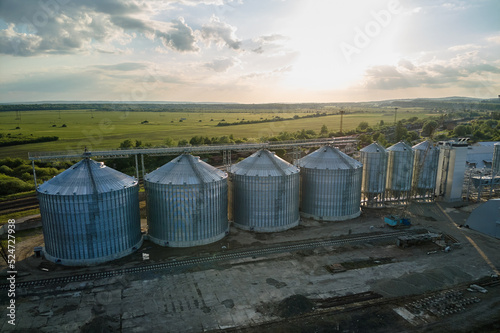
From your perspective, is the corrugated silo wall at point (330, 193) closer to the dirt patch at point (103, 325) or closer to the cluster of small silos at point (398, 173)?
the cluster of small silos at point (398, 173)

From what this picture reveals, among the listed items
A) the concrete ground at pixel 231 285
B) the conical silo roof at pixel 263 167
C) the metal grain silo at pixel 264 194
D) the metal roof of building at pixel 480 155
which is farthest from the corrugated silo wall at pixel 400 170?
the metal roof of building at pixel 480 155

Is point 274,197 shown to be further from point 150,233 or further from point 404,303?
point 404,303

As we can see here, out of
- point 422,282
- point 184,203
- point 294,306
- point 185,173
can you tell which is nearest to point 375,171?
point 422,282

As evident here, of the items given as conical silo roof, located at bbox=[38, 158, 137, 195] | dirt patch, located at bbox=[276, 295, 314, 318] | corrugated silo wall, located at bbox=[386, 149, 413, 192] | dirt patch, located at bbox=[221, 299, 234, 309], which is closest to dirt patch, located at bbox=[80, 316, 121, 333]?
dirt patch, located at bbox=[221, 299, 234, 309]

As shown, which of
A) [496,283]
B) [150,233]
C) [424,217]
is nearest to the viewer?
[496,283]

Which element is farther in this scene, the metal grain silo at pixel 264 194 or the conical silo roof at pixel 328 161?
the conical silo roof at pixel 328 161

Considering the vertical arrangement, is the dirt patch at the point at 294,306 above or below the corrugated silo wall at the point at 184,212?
below

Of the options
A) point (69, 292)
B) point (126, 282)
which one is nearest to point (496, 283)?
point (126, 282)
